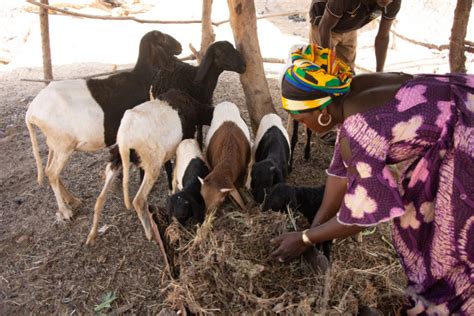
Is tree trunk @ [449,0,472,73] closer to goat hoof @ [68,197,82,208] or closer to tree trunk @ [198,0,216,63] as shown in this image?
tree trunk @ [198,0,216,63]

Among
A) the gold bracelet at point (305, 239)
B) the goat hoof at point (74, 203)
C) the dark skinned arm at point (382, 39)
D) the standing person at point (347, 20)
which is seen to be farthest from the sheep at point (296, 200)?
the dark skinned arm at point (382, 39)

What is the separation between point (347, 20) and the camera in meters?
5.01

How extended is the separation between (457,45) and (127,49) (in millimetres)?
8661

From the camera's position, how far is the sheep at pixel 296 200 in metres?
3.36

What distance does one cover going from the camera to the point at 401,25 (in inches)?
479

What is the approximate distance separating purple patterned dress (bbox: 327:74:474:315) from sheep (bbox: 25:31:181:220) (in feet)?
10.4

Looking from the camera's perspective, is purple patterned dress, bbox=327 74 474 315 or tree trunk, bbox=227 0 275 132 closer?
purple patterned dress, bbox=327 74 474 315

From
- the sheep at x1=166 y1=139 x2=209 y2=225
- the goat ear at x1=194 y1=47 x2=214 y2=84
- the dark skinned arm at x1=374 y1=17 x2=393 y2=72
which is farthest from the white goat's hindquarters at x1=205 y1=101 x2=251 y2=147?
the dark skinned arm at x1=374 y1=17 x2=393 y2=72

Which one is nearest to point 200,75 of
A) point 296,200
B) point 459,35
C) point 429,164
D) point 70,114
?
point 70,114

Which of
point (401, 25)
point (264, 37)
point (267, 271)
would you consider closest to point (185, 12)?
point (264, 37)

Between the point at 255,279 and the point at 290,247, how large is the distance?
33cm

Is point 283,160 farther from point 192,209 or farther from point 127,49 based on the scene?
point 127,49

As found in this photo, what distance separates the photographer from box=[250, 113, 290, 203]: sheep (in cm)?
396

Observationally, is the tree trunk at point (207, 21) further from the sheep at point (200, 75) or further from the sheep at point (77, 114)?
the sheep at point (77, 114)
